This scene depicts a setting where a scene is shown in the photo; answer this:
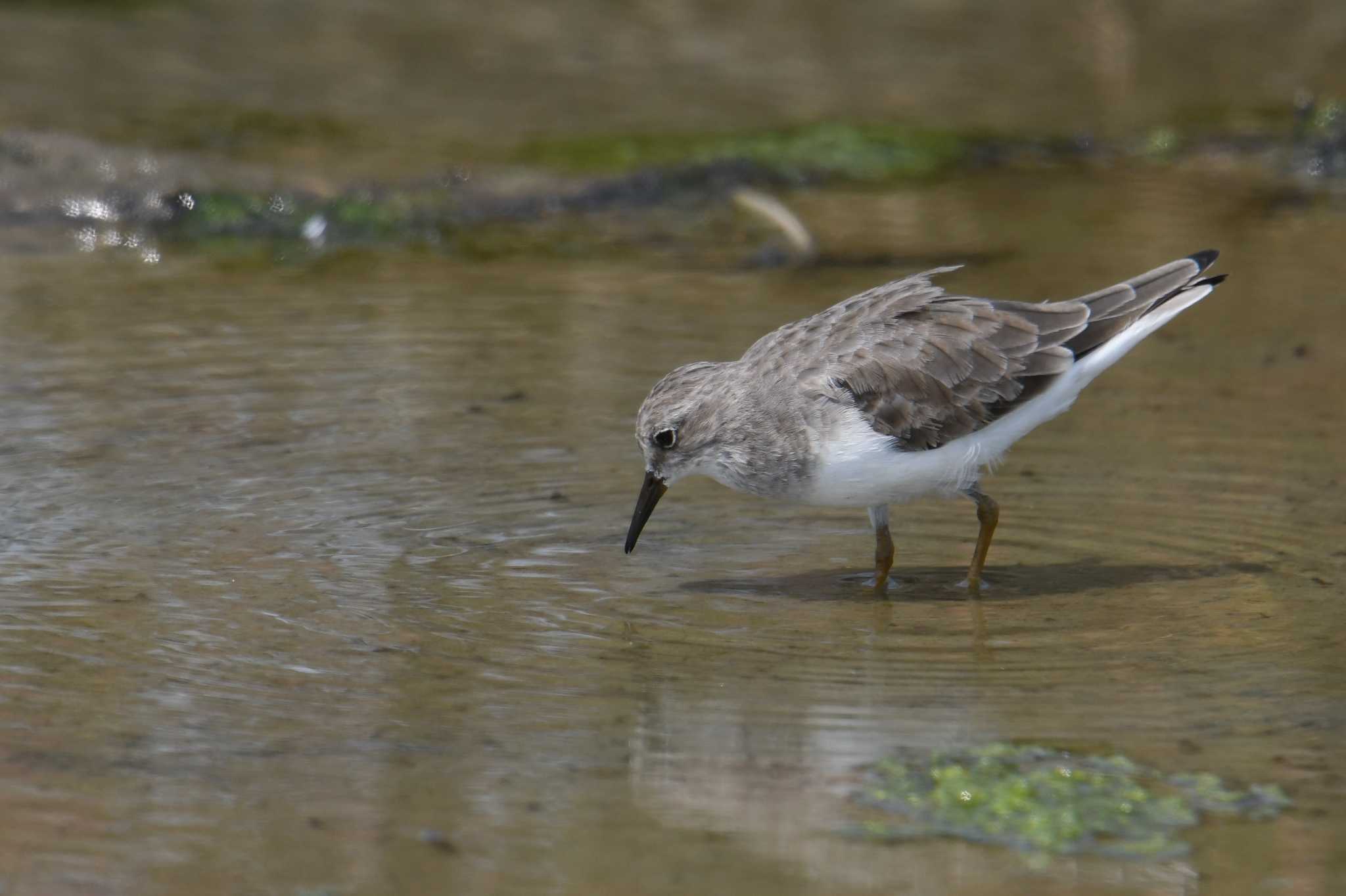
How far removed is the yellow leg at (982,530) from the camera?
8031 millimetres

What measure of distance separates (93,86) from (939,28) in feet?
32.8

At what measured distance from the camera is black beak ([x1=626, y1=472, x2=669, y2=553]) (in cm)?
800

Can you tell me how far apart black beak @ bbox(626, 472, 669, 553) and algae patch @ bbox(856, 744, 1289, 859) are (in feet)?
7.66

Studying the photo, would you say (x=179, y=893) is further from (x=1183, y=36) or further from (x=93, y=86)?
(x=1183, y=36)

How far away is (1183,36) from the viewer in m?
21.8

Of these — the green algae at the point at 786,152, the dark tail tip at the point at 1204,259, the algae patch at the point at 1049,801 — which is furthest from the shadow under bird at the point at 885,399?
the green algae at the point at 786,152

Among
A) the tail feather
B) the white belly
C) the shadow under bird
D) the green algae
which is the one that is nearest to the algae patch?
the white belly

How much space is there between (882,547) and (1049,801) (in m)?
2.55

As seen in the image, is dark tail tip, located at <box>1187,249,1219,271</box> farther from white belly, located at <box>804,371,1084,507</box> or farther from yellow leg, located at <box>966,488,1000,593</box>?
yellow leg, located at <box>966,488,1000,593</box>

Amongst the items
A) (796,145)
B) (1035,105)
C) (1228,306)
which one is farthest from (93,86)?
(1228,306)

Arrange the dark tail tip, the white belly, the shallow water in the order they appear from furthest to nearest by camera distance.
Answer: the dark tail tip < the white belly < the shallow water

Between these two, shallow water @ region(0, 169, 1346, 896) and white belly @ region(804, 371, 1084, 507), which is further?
white belly @ region(804, 371, 1084, 507)

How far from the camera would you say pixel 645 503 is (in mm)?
8062

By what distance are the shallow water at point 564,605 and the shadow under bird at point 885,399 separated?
0.48m
